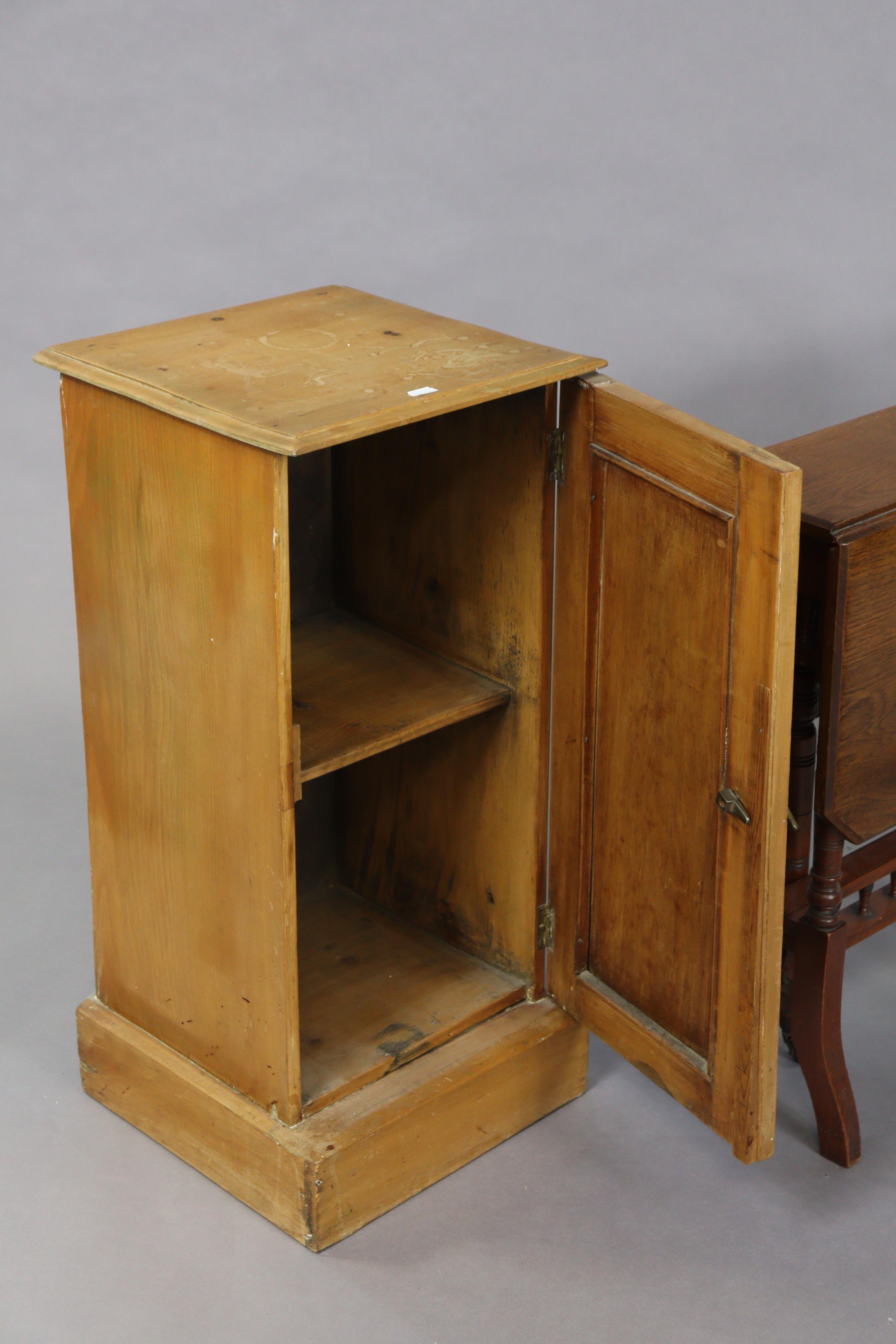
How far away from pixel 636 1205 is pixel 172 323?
1409 millimetres

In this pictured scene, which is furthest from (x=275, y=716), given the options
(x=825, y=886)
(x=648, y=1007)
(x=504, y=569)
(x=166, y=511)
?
(x=825, y=886)

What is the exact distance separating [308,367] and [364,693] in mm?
518

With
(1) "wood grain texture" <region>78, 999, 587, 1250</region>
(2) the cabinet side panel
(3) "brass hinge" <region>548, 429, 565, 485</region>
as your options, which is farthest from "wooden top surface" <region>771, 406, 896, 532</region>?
(1) "wood grain texture" <region>78, 999, 587, 1250</region>

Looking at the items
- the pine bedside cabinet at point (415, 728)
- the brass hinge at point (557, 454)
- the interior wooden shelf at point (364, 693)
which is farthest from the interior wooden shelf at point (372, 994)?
the brass hinge at point (557, 454)

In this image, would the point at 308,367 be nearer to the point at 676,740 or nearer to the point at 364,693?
the point at 364,693

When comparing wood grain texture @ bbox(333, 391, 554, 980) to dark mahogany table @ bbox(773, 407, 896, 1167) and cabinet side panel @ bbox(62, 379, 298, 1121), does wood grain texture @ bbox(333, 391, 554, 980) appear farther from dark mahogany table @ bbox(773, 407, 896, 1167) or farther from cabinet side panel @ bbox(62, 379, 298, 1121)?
cabinet side panel @ bbox(62, 379, 298, 1121)

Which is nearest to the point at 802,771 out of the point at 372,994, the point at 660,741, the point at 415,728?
the point at 660,741

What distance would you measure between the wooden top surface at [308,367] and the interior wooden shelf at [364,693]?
0.41 m

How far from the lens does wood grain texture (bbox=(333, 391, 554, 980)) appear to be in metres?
2.63

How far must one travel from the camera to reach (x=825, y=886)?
2668mm

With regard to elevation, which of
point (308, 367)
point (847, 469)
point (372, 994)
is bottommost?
point (372, 994)

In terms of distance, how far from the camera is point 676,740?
2.42 metres

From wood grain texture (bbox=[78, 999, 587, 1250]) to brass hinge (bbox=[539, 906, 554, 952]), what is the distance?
0.10 meters

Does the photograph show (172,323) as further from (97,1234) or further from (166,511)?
(97,1234)
